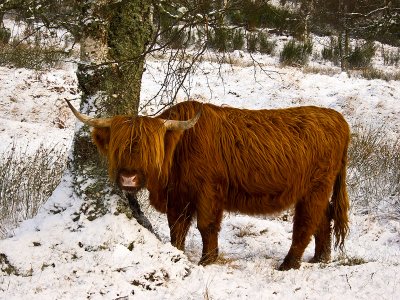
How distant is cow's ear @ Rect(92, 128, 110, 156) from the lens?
12.5ft

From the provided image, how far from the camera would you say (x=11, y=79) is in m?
10.9

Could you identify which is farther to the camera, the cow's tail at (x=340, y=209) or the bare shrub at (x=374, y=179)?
the bare shrub at (x=374, y=179)

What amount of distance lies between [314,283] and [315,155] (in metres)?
1.19

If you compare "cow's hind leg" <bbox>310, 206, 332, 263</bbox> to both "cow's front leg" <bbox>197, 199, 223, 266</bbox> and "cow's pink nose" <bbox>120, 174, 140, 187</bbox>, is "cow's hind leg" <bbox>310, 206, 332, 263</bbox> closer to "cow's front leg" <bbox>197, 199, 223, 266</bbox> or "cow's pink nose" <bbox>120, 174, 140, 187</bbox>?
"cow's front leg" <bbox>197, 199, 223, 266</bbox>

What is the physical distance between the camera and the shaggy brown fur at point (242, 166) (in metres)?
4.03

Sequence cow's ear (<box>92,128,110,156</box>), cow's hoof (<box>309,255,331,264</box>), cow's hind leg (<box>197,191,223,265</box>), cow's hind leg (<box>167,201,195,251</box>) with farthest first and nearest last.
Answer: cow's hoof (<box>309,255,331,264</box>)
cow's hind leg (<box>167,201,195,251</box>)
cow's hind leg (<box>197,191,223,265</box>)
cow's ear (<box>92,128,110,156</box>)

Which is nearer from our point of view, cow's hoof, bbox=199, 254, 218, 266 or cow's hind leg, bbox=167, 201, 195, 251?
cow's hoof, bbox=199, 254, 218, 266

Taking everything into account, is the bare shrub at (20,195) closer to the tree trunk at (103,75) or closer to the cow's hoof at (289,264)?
the tree trunk at (103,75)

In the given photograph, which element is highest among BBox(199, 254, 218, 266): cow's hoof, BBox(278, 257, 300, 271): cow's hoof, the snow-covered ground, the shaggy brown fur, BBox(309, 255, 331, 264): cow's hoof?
the shaggy brown fur

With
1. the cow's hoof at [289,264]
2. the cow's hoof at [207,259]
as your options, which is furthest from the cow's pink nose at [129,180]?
the cow's hoof at [289,264]

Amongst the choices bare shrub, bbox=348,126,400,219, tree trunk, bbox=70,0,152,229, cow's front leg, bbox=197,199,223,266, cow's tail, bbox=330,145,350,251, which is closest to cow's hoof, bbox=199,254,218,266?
cow's front leg, bbox=197,199,223,266

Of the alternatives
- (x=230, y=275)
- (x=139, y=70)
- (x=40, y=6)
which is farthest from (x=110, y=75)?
(x=230, y=275)

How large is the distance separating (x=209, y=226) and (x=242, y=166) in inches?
21.8

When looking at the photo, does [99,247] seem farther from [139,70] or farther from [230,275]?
[139,70]
